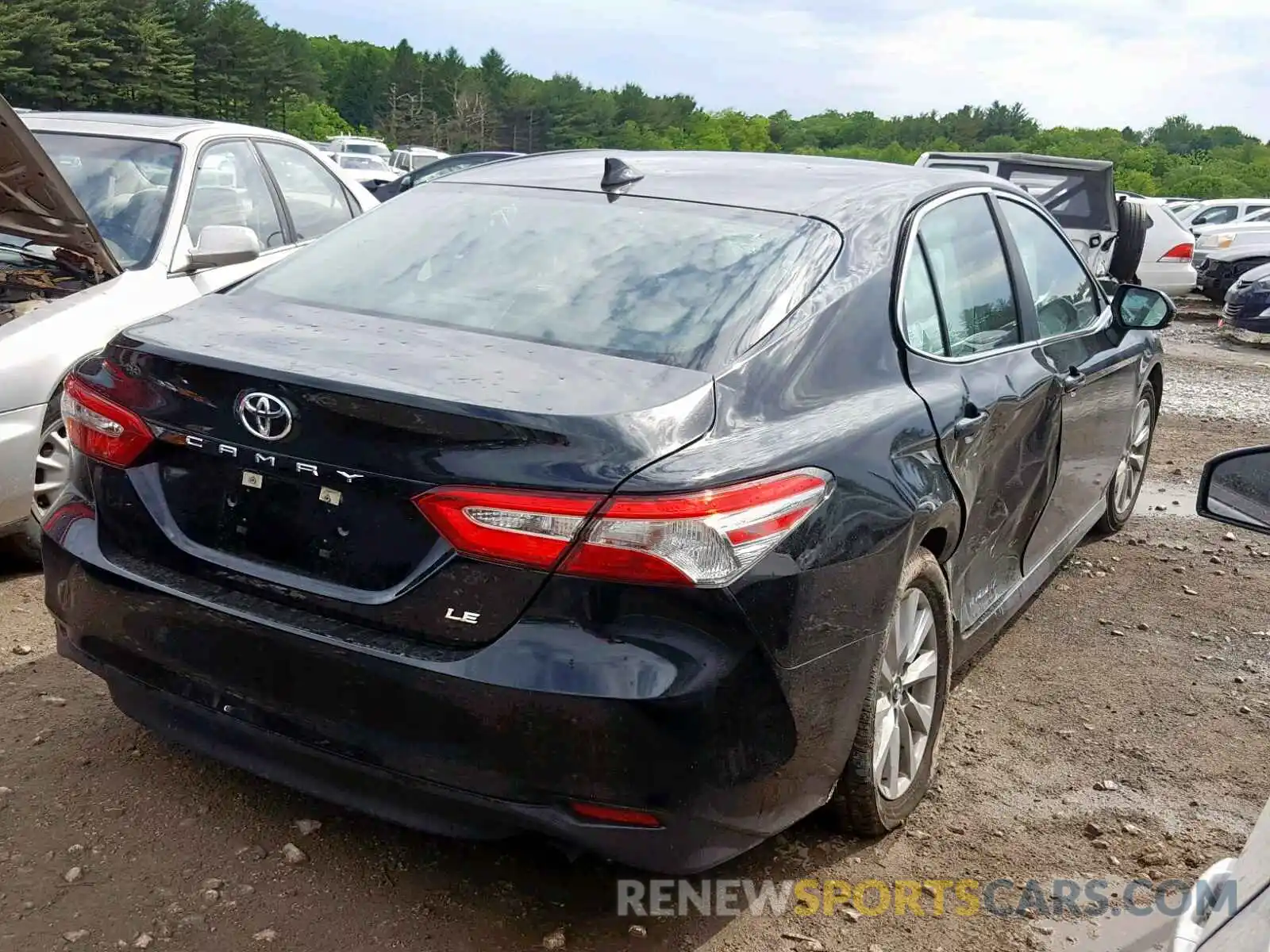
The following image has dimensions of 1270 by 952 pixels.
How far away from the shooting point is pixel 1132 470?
19.2 ft

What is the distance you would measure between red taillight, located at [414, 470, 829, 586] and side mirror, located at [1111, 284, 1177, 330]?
316 centimetres

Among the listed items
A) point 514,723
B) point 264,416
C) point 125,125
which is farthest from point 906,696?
point 125,125

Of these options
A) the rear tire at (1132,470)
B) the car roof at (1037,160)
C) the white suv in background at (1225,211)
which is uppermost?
the car roof at (1037,160)

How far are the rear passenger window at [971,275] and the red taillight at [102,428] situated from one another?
2060 mm

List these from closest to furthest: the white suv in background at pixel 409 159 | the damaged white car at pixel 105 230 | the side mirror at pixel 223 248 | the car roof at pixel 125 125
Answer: the damaged white car at pixel 105 230, the side mirror at pixel 223 248, the car roof at pixel 125 125, the white suv in background at pixel 409 159

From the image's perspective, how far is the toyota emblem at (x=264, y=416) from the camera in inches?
92.4

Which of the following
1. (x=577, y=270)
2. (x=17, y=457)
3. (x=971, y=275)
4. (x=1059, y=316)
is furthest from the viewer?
(x=1059, y=316)

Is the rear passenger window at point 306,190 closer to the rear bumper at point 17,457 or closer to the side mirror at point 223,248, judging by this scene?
the side mirror at point 223,248

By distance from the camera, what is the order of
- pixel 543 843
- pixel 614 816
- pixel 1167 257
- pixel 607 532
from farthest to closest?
1. pixel 1167 257
2. pixel 543 843
3. pixel 614 816
4. pixel 607 532

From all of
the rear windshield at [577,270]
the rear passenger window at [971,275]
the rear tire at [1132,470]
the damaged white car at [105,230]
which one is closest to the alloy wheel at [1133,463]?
the rear tire at [1132,470]

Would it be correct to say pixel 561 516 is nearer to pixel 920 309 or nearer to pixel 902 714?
pixel 902 714

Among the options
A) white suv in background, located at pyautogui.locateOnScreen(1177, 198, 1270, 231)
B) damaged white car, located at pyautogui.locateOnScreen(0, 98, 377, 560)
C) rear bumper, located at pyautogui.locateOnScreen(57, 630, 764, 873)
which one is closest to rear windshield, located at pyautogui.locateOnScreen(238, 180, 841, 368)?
rear bumper, located at pyautogui.locateOnScreen(57, 630, 764, 873)

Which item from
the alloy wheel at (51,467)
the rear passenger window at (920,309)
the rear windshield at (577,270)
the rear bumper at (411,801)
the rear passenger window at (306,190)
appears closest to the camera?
the rear bumper at (411,801)

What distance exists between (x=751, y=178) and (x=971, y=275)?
0.75 meters
